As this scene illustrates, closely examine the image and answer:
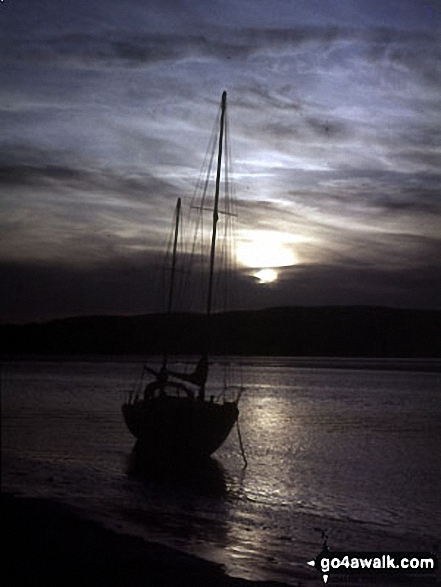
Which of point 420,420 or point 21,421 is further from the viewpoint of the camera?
point 420,420

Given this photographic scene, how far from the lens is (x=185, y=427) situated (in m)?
31.0

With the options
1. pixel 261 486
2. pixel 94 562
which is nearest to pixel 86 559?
pixel 94 562

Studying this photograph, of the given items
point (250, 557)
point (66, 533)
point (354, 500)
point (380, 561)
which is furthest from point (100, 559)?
point (354, 500)

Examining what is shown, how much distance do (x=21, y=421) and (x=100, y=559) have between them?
136ft

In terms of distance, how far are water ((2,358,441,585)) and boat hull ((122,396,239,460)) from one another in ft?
4.19

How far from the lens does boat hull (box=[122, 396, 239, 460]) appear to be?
30.7 metres

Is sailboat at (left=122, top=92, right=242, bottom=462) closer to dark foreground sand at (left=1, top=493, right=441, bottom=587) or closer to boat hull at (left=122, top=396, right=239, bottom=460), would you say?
boat hull at (left=122, top=396, right=239, bottom=460)

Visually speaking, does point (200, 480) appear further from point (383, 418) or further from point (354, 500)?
point (383, 418)

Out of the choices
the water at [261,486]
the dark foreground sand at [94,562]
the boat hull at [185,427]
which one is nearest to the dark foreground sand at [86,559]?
the dark foreground sand at [94,562]

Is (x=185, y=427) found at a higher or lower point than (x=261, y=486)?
higher

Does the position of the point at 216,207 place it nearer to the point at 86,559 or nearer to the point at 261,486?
the point at 261,486

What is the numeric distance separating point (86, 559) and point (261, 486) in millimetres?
16705

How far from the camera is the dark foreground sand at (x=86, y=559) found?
39.4 ft

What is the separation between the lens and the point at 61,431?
153 feet
